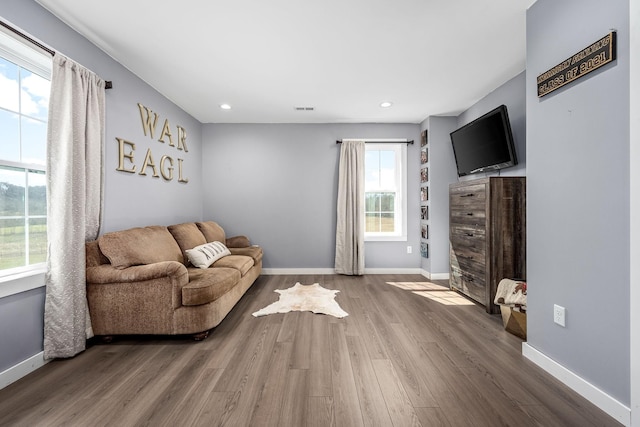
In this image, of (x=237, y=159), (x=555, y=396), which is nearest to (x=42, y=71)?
(x=237, y=159)

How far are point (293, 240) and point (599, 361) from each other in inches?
144

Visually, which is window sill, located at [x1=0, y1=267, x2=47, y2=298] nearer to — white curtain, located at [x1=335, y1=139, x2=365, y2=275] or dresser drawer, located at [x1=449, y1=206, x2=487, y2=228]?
white curtain, located at [x1=335, y1=139, x2=365, y2=275]

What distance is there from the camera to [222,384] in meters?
1.72

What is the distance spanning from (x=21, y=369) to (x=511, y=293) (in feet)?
12.5

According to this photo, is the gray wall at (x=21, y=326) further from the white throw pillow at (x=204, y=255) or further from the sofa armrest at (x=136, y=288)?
the white throw pillow at (x=204, y=255)

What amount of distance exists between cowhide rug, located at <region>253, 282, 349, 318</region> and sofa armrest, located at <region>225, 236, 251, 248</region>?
1.00 m

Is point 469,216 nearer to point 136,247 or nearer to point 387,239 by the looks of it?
point 387,239

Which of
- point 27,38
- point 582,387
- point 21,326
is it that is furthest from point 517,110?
point 21,326

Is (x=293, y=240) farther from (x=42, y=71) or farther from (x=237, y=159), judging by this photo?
(x=42, y=71)

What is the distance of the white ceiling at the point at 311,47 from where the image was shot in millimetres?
1964

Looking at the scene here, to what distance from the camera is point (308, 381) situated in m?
1.74

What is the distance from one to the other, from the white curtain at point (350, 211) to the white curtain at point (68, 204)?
3143 millimetres

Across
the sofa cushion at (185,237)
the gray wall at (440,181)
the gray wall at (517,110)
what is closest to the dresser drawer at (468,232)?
the gray wall at (440,181)

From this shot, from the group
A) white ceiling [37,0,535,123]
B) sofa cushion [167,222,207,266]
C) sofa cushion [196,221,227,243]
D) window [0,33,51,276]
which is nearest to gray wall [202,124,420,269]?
sofa cushion [196,221,227,243]
